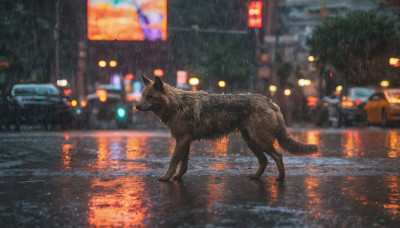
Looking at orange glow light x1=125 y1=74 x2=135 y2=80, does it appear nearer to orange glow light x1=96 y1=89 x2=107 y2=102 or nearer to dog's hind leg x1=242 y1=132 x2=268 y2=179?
orange glow light x1=96 y1=89 x2=107 y2=102

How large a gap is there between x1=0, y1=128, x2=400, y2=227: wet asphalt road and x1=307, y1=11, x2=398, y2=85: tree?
32504mm

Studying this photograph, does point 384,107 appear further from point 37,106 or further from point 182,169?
point 182,169

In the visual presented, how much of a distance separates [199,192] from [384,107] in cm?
1920

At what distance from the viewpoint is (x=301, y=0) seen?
221 feet

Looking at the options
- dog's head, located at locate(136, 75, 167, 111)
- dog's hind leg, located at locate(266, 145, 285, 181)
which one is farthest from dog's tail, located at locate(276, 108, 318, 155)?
dog's head, located at locate(136, 75, 167, 111)

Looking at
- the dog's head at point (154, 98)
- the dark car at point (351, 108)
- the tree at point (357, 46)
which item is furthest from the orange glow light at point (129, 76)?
the dog's head at point (154, 98)

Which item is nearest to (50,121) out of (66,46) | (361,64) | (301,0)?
(66,46)

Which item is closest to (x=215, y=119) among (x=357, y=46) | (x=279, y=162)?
(x=279, y=162)

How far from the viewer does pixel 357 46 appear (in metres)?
43.0

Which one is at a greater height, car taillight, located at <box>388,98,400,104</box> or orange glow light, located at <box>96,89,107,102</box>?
orange glow light, located at <box>96,89,107,102</box>

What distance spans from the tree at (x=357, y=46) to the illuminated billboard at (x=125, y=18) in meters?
12.7

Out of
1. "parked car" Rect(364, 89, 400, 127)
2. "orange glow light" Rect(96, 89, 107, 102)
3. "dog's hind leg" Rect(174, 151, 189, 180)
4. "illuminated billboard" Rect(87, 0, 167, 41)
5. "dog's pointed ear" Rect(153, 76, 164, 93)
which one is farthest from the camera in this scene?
"illuminated billboard" Rect(87, 0, 167, 41)

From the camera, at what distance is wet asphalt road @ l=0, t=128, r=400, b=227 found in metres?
5.01

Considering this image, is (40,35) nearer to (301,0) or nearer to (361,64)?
(361,64)
